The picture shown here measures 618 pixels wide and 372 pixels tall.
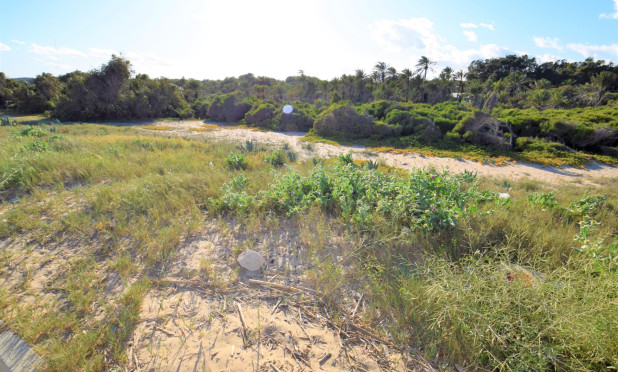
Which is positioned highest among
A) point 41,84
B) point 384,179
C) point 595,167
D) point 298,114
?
point 41,84

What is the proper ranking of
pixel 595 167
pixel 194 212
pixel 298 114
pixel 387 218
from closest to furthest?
pixel 387 218 → pixel 194 212 → pixel 595 167 → pixel 298 114

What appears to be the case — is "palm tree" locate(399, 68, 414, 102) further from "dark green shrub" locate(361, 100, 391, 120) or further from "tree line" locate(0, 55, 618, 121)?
"dark green shrub" locate(361, 100, 391, 120)

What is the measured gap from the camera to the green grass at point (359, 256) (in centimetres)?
182

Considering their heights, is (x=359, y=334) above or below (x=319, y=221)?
below

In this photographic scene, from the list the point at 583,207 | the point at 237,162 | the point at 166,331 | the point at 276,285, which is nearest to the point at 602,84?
the point at 583,207

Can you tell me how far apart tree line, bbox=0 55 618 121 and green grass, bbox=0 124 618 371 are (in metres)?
27.6

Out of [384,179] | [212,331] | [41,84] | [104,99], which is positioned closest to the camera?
[212,331]

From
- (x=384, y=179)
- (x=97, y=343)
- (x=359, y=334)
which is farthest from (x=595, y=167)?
(x=97, y=343)

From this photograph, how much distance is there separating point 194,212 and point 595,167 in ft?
59.5

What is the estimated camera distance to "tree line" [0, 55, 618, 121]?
27.4m

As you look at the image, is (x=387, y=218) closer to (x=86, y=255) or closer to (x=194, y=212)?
(x=194, y=212)

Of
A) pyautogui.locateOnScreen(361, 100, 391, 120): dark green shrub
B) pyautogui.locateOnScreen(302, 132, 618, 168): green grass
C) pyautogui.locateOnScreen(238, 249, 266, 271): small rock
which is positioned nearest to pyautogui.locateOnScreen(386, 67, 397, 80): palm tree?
pyautogui.locateOnScreen(361, 100, 391, 120): dark green shrub

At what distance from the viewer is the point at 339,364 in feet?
6.12

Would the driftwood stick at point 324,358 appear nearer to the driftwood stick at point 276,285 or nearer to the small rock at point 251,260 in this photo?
the driftwood stick at point 276,285
